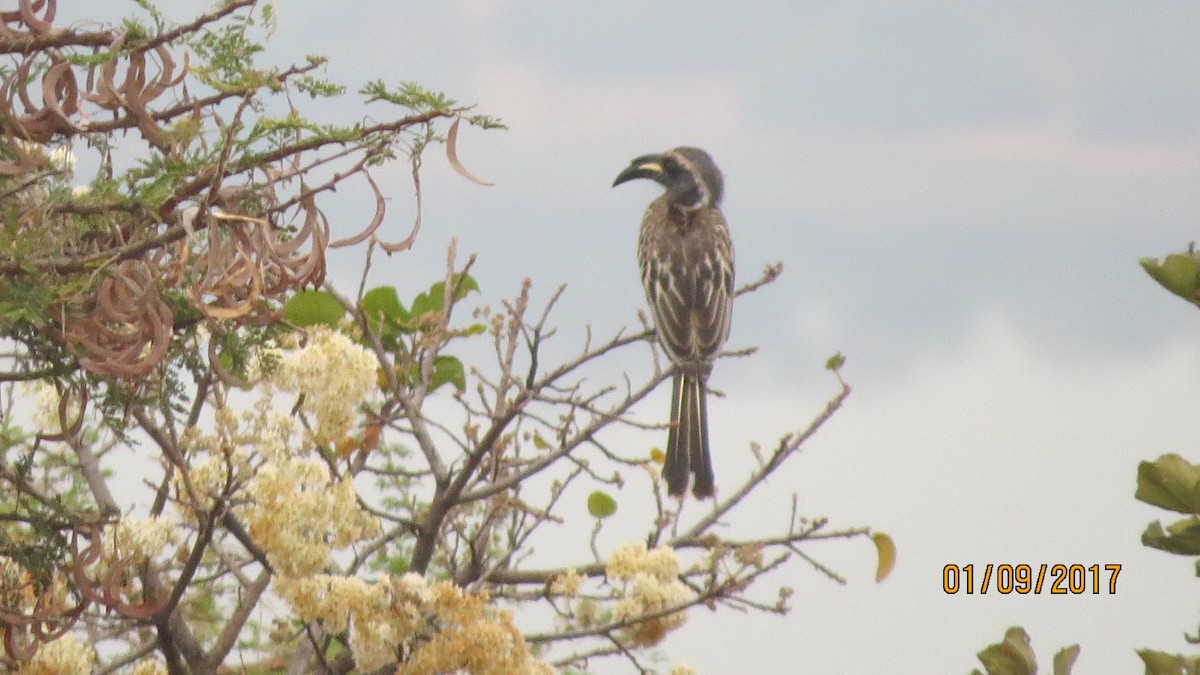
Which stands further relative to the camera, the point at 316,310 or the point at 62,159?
the point at 316,310

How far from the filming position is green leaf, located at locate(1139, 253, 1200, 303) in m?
3.51

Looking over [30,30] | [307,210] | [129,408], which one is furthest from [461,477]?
[30,30]

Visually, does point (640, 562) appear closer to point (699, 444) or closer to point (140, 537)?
point (140, 537)

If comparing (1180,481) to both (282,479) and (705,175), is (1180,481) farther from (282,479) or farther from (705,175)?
(705,175)

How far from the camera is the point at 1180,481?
3.39 meters

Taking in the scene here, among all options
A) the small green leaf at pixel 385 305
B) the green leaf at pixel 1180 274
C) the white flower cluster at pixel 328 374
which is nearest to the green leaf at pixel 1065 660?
the green leaf at pixel 1180 274

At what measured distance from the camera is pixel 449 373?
611 centimetres

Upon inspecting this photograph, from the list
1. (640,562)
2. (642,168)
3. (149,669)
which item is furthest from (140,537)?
(642,168)

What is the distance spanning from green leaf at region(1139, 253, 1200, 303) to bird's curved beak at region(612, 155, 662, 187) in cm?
575

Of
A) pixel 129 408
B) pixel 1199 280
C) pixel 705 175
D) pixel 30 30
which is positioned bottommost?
pixel 1199 280

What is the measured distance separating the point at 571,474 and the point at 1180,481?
8.22ft

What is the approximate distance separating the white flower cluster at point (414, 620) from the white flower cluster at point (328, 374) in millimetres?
496

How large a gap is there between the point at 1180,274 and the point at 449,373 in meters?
3.25

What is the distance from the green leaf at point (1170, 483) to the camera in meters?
3.39
